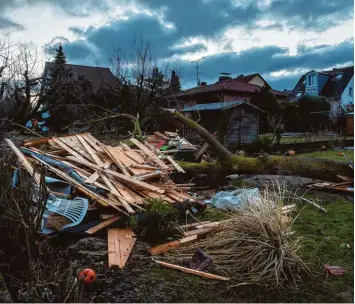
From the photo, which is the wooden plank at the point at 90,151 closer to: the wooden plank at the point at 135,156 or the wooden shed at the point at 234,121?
the wooden plank at the point at 135,156

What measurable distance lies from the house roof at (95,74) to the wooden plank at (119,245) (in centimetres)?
1682

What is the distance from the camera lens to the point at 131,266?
3.76m

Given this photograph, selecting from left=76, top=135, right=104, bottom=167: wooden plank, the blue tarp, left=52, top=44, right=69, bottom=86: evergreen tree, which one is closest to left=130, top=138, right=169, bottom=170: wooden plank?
left=76, top=135, right=104, bottom=167: wooden plank

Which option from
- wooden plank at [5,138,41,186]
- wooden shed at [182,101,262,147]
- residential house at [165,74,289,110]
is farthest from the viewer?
residential house at [165,74,289,110]

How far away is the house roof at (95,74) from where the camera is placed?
2192 centimetres

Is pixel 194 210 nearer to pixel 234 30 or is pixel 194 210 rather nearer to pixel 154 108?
pixel 234 30

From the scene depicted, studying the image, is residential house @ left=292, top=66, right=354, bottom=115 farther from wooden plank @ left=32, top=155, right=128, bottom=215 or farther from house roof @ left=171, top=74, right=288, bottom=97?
wooden plank @ left=32, top=155, right=128, bottom=215

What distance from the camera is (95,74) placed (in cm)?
2625

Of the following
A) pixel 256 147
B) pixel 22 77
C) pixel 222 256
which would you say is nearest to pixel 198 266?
pixel 222 256

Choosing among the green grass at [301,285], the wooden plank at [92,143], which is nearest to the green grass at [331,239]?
the green grass at [301,285]

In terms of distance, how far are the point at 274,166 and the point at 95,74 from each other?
21.1m

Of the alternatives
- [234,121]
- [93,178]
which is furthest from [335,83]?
[93,178]

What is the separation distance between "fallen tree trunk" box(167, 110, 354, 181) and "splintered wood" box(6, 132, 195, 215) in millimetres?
1034

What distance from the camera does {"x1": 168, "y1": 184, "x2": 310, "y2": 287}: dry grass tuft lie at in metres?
3.38
